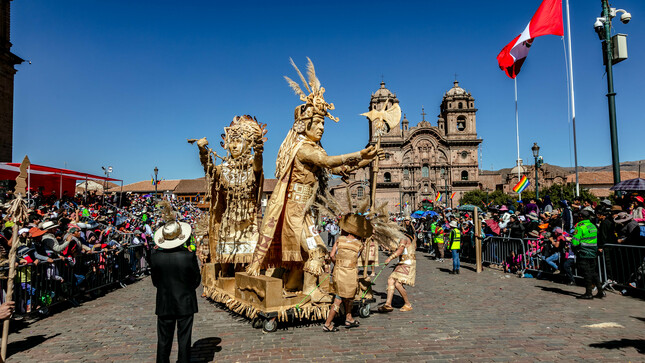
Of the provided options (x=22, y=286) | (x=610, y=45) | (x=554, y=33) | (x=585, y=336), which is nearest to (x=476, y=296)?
(x=585, y=336)

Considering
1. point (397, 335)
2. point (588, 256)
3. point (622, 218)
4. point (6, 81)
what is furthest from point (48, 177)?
point (622, 218)

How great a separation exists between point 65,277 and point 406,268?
671 cm

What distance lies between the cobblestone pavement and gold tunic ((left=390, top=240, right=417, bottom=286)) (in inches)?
22.4

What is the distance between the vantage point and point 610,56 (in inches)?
400

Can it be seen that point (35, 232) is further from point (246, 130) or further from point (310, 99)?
point (310, 99)

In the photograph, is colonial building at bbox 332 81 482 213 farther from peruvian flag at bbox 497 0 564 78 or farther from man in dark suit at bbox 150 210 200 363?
man in dark suit at bbox 150 210 200 363

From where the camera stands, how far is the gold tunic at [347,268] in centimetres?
576

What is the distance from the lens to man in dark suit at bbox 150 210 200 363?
13.5 feet

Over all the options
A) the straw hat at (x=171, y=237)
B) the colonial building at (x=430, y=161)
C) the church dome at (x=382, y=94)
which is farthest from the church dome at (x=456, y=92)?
the straw hat at (x=171, y=237)

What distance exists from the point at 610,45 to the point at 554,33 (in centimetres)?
311

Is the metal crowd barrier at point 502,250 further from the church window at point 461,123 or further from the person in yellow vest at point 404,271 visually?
the church window at point 461,123

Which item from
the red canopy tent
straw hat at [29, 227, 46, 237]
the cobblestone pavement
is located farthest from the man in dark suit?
the red canopy tent

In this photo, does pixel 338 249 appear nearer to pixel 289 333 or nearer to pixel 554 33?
pixel 289 333

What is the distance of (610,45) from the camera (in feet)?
33.4
